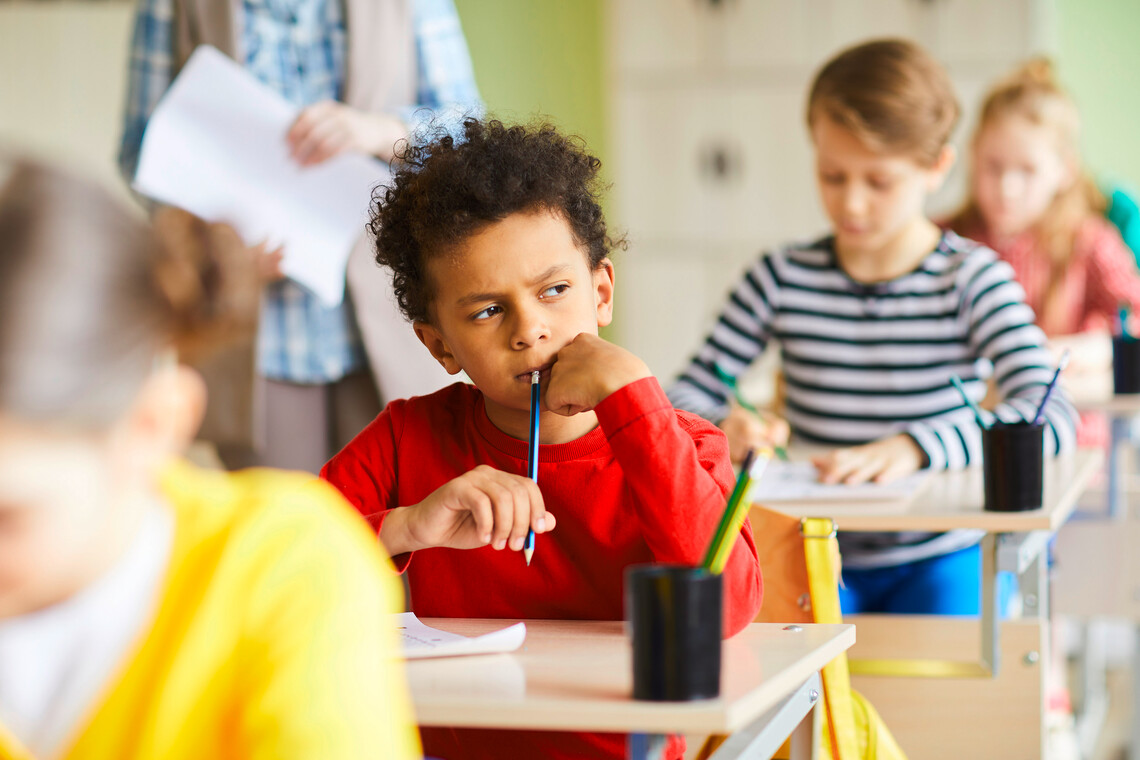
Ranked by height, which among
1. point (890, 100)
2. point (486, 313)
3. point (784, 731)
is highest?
point (890, 100)

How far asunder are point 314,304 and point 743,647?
43.5 inches

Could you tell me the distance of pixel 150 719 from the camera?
0.55 m

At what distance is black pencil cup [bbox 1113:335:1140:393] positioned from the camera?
233cm

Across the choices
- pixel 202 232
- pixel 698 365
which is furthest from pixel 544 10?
pixel 202 232

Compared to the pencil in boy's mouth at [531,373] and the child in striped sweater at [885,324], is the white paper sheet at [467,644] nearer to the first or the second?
the pencil in boy's mouth at [531,373]

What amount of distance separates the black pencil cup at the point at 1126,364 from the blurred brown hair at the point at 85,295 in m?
2.16

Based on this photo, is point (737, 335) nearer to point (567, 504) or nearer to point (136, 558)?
point (567, 504)

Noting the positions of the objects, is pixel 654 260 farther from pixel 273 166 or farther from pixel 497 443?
pixel 497 443

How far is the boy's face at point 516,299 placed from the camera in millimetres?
1194

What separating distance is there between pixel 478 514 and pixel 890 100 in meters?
1.22

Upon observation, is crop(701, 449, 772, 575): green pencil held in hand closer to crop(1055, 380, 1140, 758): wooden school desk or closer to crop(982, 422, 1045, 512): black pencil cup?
crop(982, 422, 1045, 512): black pencil cup

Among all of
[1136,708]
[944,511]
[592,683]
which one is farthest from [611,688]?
[1136,708]

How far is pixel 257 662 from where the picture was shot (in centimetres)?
56

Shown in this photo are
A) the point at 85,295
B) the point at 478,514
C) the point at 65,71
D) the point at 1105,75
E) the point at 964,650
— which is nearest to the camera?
the point at 85,295
